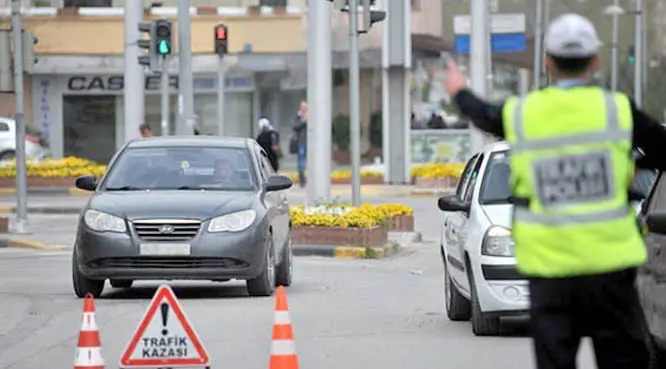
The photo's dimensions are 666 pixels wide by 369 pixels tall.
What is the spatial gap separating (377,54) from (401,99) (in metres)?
5.96

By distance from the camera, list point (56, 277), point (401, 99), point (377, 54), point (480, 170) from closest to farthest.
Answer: point (480, 170) → point (56, 277) → point (401, 99) → point (377, 54)

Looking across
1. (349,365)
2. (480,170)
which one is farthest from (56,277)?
(349,365)

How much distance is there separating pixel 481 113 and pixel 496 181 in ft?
23.0

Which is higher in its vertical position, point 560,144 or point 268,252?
point 560,144

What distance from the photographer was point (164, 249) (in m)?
15.9

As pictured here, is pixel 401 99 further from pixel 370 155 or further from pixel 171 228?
pixel 171 228

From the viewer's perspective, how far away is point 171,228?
15.9m

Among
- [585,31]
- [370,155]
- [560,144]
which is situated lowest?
[370,155]

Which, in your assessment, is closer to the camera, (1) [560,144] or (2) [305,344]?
(1) [560,144]

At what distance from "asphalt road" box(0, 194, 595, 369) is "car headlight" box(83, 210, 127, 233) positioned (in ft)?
2.20

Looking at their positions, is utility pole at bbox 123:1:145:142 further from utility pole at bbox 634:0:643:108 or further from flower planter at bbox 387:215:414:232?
utility pole at bbox 634:0:643:108

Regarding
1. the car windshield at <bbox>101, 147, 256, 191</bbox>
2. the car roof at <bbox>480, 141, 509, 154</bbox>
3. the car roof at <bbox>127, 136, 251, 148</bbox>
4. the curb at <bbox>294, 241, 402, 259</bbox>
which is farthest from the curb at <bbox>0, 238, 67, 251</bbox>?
the car roof at <bbox>480, 141, 509, 154</bbox>

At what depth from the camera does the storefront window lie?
51656 mm

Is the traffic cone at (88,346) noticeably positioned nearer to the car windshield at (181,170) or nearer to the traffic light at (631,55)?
the car windshield at (181,170)
